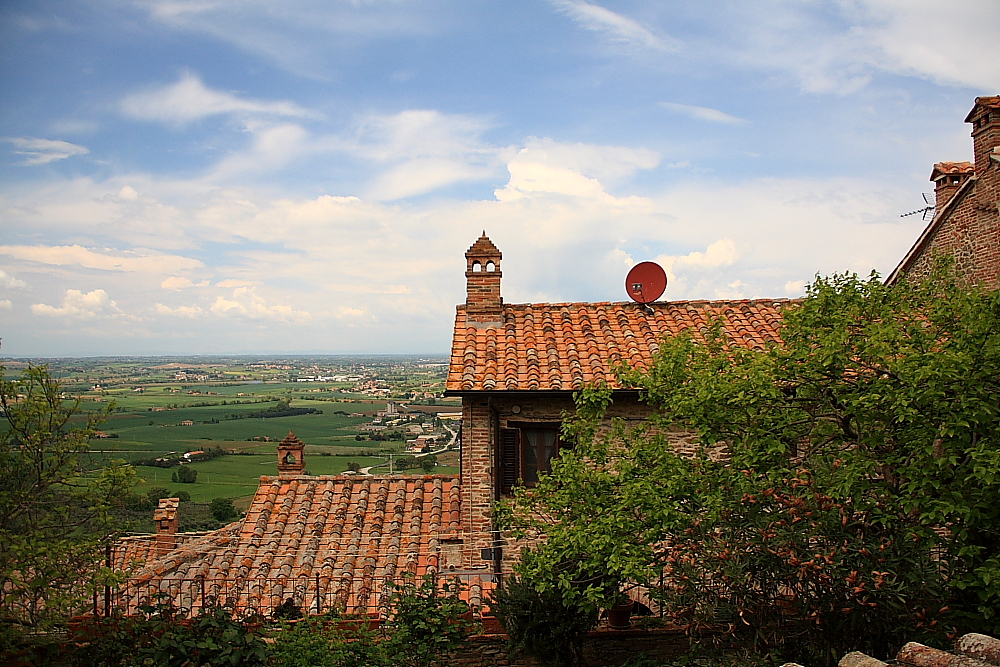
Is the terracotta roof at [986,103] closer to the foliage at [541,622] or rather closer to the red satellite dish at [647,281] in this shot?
the red satellite dish at [647,281]

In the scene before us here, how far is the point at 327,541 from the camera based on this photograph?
1137 cm

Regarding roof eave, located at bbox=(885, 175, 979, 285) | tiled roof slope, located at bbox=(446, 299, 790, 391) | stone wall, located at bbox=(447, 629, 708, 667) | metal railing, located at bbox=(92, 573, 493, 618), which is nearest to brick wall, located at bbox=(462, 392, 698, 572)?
tiled roof slope, located at bbox=(446, 299, 790, 391)

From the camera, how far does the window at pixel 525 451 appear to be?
1059cm

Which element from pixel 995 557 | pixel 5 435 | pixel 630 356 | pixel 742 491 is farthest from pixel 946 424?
pixel 5 435

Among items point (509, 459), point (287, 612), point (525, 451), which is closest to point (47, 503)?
point (287, 612)

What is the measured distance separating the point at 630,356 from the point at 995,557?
227 inches

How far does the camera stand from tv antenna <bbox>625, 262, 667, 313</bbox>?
1322 centimetres

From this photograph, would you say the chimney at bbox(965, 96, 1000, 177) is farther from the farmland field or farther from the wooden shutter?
the farmland field

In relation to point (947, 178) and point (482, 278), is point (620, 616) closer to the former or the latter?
point (482, 278)

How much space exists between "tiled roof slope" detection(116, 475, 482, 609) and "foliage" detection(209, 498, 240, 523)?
657 centimetres

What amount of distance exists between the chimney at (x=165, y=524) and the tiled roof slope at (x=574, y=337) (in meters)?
7.52

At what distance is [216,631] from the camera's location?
763 centimetres

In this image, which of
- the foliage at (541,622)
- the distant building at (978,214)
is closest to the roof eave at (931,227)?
the distant building at (978,214)

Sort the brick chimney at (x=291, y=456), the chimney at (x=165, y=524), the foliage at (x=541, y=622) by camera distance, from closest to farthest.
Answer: the foliage at (x=541, y=622) → the brick chimney at (x=291, y=456) → the chimney at (x=165, y=524)
